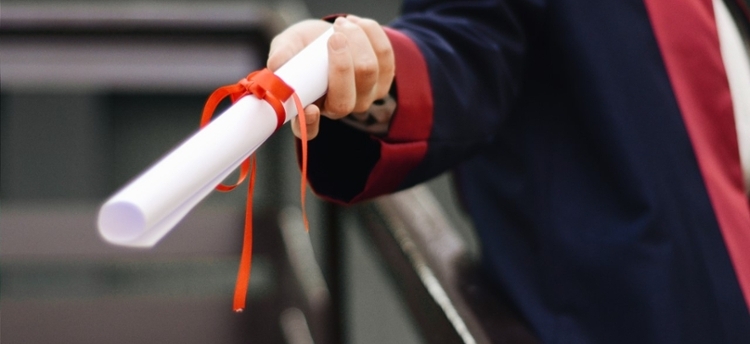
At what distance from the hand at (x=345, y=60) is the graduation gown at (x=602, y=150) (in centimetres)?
5

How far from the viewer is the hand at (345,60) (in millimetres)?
304

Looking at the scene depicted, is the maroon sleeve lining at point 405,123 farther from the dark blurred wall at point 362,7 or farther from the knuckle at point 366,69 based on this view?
the dark blurred wall at point 362,7

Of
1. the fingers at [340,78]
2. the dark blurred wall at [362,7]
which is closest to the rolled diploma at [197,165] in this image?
the fingers at [340,78]

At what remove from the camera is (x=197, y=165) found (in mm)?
236

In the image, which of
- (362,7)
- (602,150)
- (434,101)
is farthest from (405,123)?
(362,7)

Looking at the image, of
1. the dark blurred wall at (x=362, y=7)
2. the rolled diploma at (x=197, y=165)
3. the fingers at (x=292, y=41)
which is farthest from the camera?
the dark blurred wall at (x=362, y=7)

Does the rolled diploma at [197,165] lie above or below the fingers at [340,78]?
below

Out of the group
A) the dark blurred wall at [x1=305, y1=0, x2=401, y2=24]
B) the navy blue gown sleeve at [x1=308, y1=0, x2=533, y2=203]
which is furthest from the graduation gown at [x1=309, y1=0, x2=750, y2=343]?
the dark blurred wall at [x1=305, y1=0, x2=401, y2=24]

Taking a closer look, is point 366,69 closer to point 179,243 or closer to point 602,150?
point 602,150

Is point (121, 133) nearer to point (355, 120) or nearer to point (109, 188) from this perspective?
point (109, 188)

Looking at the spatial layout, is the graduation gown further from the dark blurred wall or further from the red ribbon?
the dark blurred wall

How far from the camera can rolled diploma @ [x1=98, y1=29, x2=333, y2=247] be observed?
0.70ft

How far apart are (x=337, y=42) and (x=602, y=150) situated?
0.20 meters

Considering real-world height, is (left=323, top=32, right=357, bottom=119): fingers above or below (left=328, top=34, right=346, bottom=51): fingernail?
below
